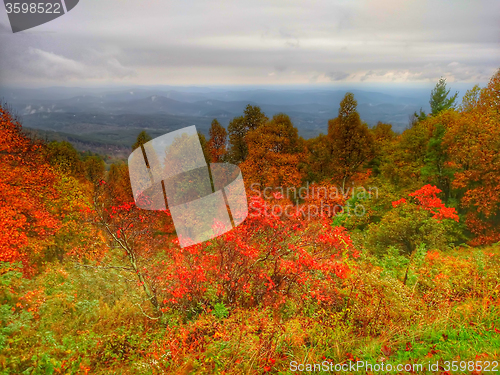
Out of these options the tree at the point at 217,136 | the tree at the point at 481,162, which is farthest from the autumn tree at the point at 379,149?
the tree at the point at 217,136

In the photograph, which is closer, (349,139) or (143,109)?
(349,139)

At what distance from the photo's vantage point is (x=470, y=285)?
7480 millimetres

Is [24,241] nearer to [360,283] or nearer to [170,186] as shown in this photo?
[170,186]

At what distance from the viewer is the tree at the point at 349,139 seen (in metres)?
23.0

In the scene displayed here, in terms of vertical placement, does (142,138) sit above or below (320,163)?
above

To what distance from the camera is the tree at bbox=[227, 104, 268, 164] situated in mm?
24703

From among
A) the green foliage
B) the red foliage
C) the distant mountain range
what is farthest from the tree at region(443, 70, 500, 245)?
the red foliage

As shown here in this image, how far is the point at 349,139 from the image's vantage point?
23375mm

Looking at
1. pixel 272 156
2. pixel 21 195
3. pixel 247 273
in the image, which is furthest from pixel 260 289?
pixel 272 156

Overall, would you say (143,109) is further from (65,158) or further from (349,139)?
(349,139)

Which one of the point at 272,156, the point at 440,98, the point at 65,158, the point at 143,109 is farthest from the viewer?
the point at 143,109

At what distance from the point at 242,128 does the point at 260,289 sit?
1816 cm

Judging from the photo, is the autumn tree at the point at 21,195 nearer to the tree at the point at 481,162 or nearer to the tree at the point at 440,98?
the tree at the point at 481,162

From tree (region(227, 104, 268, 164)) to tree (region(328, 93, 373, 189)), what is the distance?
676 cm
